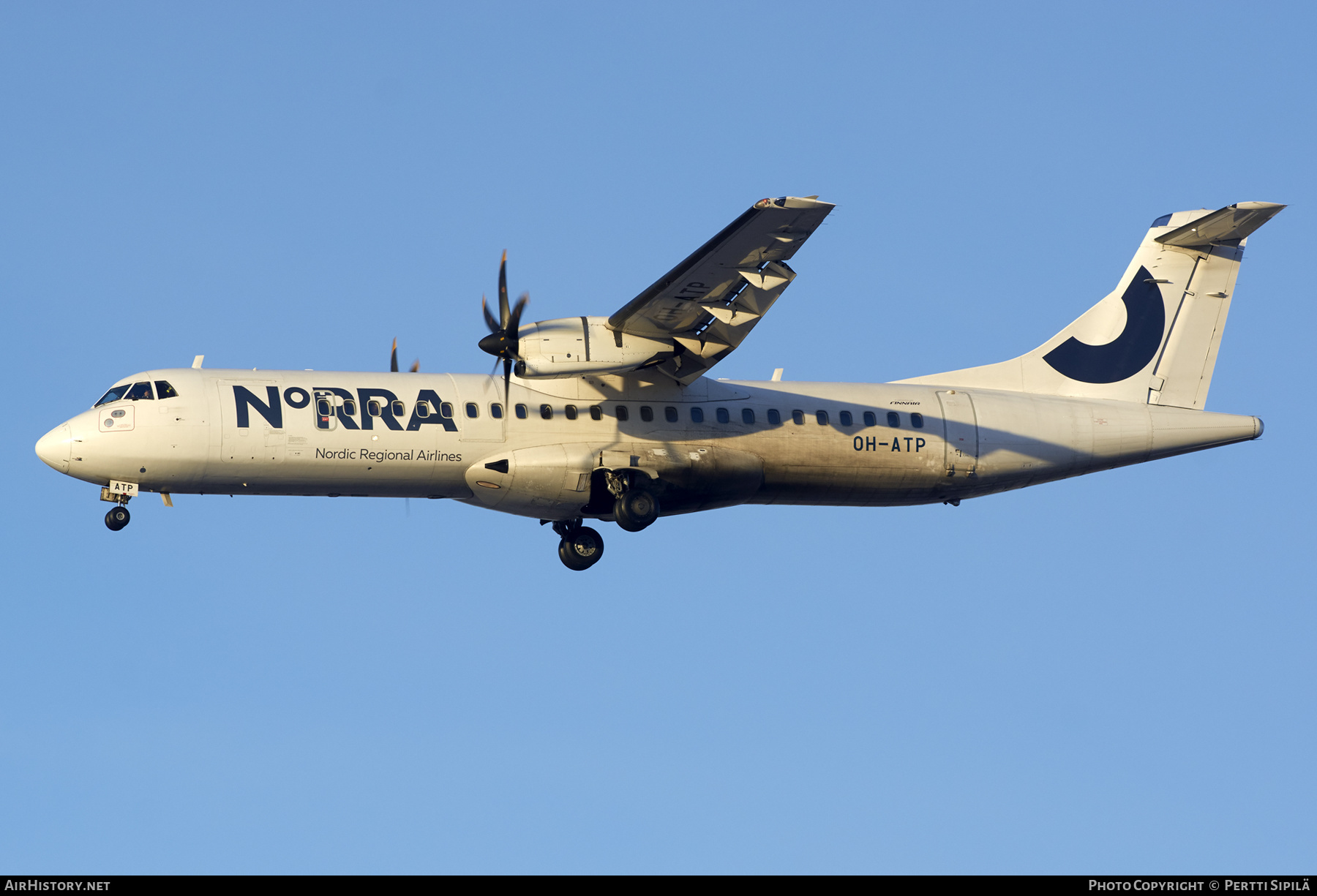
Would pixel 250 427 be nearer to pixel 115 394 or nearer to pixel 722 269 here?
pixel 115 394

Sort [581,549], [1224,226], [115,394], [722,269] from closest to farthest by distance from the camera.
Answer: [722,269] < [115,394] < [581,549] < [1224,226]

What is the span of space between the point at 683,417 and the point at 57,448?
10033mm

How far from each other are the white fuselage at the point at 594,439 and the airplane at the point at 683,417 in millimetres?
34

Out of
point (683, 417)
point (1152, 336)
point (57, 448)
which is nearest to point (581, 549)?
point (683, 417)

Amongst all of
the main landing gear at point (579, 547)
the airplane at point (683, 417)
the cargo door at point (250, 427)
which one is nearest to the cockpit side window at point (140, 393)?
the airplane at point (683, 417)

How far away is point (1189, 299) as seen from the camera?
30.6 m

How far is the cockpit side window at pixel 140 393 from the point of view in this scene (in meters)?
25.1

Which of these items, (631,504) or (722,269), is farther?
(631,504)

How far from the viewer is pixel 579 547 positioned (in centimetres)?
2781

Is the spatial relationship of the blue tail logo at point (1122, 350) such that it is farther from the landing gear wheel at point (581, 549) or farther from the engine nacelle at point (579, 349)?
the landing gear wheel at point (581, 549)
